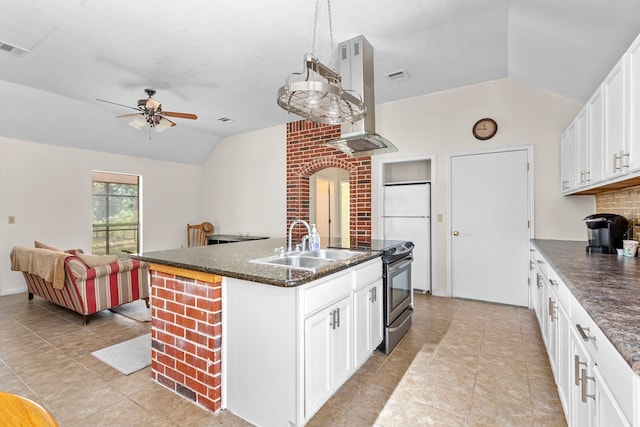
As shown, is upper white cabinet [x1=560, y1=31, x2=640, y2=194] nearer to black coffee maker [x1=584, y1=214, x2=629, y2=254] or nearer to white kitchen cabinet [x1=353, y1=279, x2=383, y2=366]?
black coffee maker [x1=584, y1=214, x2=629, y2=254]

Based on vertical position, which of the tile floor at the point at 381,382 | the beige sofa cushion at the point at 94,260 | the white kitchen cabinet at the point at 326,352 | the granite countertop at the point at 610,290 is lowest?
the tile floor at the point at 381,382

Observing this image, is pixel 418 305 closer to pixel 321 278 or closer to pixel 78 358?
pixel 321 278

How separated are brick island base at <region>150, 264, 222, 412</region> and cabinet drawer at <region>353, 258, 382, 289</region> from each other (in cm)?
92

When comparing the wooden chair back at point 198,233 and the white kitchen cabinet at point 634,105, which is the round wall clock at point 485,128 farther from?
the wooden chair back at point 198,233

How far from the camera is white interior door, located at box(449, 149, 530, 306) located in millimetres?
3795

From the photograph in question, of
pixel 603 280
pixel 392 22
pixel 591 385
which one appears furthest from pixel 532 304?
pixel 392 22

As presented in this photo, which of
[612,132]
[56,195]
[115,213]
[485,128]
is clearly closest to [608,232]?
[612,132]

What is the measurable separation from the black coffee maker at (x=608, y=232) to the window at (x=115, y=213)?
6.90 m

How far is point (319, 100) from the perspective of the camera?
2061mm

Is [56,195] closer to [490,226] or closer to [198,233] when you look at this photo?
[198,233]

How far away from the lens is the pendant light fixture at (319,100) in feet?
5.95

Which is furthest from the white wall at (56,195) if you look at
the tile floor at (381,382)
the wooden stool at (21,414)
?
the wooden stool at (21,414)

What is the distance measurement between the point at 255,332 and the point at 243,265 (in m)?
0.40

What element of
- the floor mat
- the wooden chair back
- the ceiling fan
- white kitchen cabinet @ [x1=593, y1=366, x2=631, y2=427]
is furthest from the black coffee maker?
the wooden chair back
